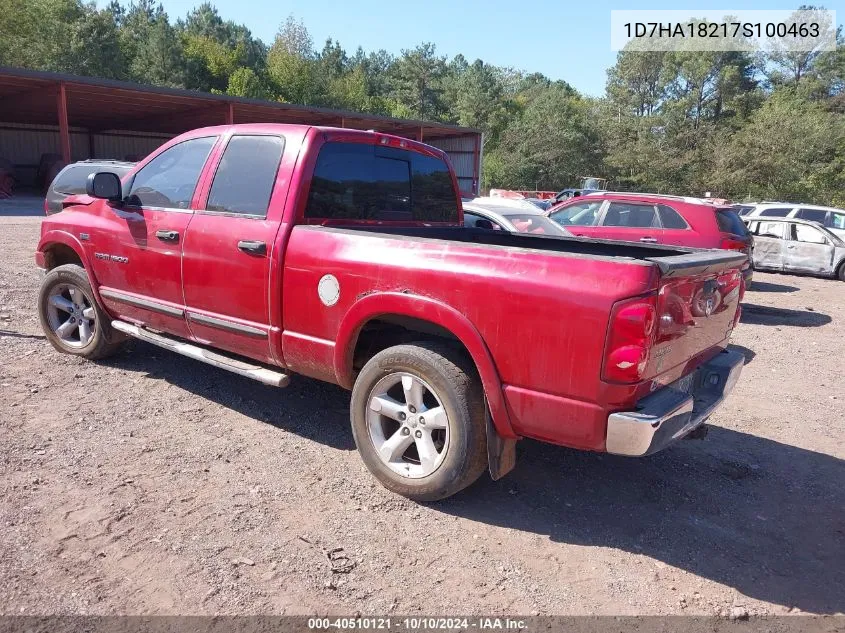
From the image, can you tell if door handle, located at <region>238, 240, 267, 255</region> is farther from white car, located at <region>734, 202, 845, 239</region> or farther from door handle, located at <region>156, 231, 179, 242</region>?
white car, located at <region>734, 202, 845, 239</region>

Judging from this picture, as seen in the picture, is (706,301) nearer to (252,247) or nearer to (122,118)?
(252,247)

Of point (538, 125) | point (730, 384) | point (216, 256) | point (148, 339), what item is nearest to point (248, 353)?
point (216, 256)

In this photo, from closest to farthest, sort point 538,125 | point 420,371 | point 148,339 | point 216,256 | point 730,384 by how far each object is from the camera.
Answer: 1. point 420,371
2. point 730,384
3. point 216,256
4. point 148,339
5. point 538,125

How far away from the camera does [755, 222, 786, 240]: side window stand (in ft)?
45.8

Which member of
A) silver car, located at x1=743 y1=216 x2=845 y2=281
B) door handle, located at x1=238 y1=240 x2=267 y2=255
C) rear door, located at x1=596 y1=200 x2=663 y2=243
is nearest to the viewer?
door handle, located at x1=238 y1=240 x2=267 y2=255

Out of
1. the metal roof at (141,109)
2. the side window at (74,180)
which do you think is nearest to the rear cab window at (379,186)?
the side window at (74,180)

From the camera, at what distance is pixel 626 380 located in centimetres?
271

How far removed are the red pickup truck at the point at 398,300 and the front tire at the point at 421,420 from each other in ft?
0.03

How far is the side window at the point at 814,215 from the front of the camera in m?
15.1

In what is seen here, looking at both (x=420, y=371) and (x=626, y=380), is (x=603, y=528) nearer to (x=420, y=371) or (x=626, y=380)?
(x=626, y=380)

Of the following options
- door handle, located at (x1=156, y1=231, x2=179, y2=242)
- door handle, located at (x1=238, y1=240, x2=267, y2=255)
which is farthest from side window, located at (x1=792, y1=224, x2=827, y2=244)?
door handle, located at (x1=156, y1=231, x2=179, y2=242)

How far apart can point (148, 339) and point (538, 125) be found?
54.3 metres

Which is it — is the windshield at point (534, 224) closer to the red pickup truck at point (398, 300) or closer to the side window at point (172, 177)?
the red pickup truck at point (398, 300)

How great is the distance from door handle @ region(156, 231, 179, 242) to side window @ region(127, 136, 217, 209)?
21cm
